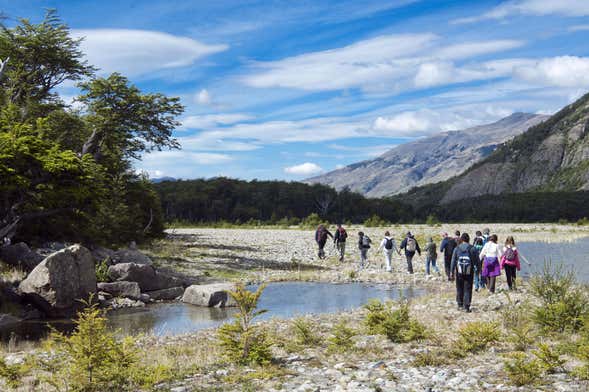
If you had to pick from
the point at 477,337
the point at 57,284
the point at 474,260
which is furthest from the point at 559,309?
the point at 57,284

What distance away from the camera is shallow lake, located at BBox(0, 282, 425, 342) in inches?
662

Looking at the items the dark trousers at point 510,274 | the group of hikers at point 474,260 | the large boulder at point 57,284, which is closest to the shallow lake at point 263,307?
the large boulder at point 57,284

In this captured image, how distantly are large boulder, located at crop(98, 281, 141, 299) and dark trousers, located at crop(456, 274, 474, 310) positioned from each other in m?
12.3

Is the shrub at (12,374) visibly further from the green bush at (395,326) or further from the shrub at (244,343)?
the green bush at (395,326)

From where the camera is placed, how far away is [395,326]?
43.8 ft

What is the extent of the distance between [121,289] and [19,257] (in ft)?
14.7

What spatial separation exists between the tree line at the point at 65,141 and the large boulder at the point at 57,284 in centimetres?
Answer: 303

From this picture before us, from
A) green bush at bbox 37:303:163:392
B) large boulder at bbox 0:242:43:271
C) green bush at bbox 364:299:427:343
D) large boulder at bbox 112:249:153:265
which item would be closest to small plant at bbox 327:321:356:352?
green bush at bbox 364:299:427:343

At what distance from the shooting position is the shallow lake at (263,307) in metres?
16.8

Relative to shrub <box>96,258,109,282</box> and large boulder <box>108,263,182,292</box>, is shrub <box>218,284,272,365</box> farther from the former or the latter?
shrub <box>96,258,109,282</box>

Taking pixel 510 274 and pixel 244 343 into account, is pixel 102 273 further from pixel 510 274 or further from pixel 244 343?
pixel 510 274

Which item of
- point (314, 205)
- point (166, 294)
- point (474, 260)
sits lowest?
point (166, 294)

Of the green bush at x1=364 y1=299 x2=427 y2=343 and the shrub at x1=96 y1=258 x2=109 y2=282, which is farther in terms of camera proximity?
the shrub at x1=96 y1=258 x2=109 y2=282

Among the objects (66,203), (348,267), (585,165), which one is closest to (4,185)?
(66,203)
